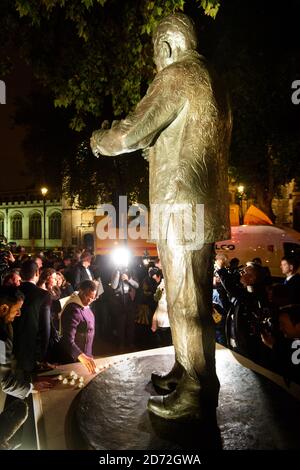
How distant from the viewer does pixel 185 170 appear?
2715mm

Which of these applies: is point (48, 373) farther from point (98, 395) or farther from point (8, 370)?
point (98, 395)

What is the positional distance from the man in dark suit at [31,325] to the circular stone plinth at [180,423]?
7.32 feet

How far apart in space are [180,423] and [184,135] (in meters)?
1.85

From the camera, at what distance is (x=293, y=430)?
2.40m

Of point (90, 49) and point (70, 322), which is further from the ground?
point (90, 49)

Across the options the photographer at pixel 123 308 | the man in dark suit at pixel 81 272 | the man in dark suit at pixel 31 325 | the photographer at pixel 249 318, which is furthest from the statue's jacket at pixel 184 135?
the man in dark suit at pixel 81 272

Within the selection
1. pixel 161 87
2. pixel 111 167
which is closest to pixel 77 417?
pixel 161 87

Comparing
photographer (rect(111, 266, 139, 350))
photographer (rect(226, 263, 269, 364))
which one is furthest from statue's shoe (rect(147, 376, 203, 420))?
photographer (rect(111, 266, 139, 350))

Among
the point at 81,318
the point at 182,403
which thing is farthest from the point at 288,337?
the point at 182,403

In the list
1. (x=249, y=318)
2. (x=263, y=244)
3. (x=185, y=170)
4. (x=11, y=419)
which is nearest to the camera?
(x=185, y=170)

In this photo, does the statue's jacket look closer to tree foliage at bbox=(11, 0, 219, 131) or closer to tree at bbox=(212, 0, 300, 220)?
tree foliage at bbox=(11, 0, 219, 131)

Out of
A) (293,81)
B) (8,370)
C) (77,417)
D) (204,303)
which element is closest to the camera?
(77,417)

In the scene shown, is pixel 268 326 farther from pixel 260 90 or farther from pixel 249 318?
pixel 260 90

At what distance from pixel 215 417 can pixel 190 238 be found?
115 cm
